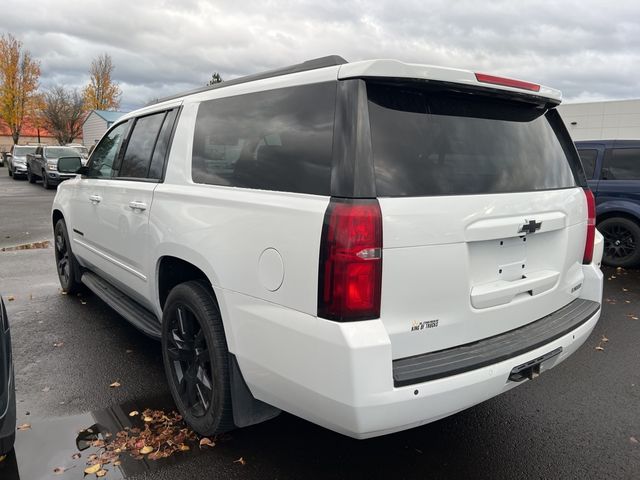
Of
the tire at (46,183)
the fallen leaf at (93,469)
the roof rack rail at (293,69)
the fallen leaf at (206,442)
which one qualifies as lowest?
the fallen leaf at (93,469)

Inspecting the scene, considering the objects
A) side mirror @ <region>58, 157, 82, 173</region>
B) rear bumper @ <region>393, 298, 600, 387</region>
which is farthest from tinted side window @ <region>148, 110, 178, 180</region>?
rear bumper @ <region>393, 298, 600, 387</region>

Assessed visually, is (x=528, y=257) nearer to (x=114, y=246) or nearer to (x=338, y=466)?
(x=338, y=466)

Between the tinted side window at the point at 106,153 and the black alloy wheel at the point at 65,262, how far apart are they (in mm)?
1050

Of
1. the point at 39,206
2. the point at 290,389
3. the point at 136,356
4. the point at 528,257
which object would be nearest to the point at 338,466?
the point at 290,389

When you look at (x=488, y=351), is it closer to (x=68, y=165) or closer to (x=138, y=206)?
(x=138, y=206)

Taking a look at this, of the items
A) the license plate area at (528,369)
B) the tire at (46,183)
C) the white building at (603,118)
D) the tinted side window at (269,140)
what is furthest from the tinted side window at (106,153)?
the white building at (603,118)

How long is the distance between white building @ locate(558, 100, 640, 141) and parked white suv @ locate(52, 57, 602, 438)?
27664 millimetres

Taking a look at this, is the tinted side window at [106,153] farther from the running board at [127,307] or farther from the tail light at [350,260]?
the tail light at [350,260]

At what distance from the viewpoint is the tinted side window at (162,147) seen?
3.34m

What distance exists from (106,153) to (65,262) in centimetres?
182

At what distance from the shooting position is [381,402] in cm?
194

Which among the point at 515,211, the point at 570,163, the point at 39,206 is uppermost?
the point at 570,163

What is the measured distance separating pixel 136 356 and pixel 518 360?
2.98 metres

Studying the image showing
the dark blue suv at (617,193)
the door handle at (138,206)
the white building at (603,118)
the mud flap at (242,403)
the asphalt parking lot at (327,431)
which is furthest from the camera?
the white building at (603,118)
